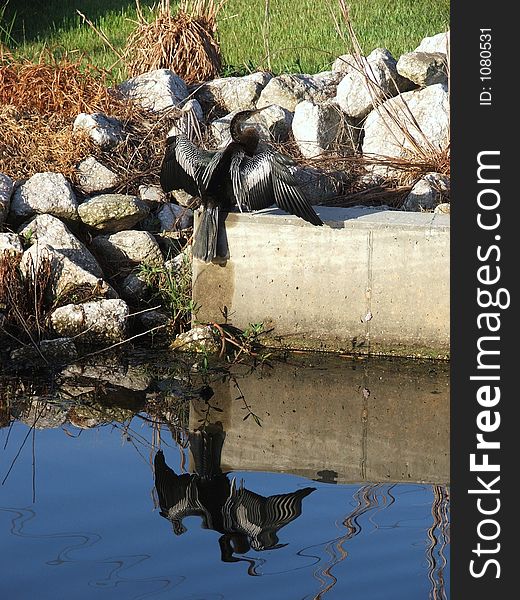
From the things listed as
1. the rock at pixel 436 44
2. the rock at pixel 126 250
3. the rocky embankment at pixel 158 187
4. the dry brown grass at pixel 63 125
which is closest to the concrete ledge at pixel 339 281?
the rocky embankment at pixel 158 187

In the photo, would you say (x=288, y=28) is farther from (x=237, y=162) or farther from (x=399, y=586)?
(x=399, y=586)

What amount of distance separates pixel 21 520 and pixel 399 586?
1669 mm

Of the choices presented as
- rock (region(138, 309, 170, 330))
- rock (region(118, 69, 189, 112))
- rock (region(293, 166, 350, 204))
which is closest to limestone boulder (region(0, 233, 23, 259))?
rock (region(138, 309, 170, 330))

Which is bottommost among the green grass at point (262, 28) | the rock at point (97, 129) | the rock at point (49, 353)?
the rock at point (49, 353)

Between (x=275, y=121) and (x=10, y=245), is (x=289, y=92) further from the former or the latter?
(x=10, y=245)

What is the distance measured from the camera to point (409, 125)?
8.54 m

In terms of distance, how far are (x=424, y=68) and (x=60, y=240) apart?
3.34 metres

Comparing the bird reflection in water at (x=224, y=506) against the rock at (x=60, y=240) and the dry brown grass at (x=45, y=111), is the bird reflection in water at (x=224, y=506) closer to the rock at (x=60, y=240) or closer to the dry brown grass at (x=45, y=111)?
the rock at (x=60, y=240)

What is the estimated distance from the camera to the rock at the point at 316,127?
28.3 ft

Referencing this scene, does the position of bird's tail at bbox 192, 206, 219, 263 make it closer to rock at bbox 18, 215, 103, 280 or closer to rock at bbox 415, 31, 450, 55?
rock at bbox 18, 215, 103, 280

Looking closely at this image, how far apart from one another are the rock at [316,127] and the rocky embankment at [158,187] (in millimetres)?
11

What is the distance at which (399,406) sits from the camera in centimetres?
620

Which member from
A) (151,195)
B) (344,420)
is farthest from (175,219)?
(344,420)

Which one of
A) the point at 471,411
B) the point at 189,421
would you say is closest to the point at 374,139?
the point at 189,421
